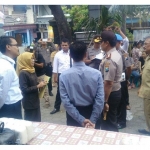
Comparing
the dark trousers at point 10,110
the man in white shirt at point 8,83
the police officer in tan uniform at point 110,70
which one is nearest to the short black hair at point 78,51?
the police officer in tan uniform at point 110,70

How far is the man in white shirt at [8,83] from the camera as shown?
2.21 meters

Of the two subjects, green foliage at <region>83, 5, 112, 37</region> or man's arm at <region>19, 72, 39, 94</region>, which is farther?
green foliage at <region>83, 5, 112, 37</region>

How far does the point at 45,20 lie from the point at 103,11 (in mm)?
14915

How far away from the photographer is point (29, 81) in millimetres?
2963

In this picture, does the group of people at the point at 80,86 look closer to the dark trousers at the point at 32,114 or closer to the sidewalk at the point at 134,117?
the dark trousers at the point at 32,114

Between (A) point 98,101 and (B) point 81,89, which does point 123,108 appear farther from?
(B) point 81,89

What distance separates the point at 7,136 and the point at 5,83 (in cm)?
95

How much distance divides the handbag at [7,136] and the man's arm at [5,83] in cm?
83

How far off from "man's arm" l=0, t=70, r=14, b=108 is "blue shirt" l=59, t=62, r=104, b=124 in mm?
505

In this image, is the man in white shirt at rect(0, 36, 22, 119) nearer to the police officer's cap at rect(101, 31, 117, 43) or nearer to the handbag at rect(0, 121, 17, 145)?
the handbag at rect(0, 121, 17, 145)

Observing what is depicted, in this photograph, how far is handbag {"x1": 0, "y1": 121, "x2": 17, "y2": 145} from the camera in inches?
51.6

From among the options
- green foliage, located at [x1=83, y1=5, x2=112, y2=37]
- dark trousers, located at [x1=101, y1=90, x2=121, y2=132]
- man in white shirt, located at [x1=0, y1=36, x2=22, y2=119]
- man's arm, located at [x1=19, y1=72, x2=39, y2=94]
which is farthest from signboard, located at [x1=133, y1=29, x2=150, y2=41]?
man in white shirt, located at [x1=0, y1=36, x2=22, y2=119]

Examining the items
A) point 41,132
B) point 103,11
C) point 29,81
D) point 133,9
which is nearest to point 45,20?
point 133,9

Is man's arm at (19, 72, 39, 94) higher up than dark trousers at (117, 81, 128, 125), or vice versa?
man's arm at (19, 72, 39, 94)
